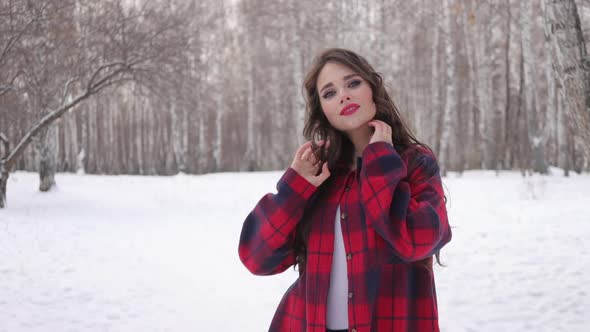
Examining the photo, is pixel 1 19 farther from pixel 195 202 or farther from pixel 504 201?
pixel 504 201

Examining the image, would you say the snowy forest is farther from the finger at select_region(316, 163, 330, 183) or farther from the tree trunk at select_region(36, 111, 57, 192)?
the finger at select_region(316, 163, 330, 183)

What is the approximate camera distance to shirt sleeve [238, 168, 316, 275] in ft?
4.73

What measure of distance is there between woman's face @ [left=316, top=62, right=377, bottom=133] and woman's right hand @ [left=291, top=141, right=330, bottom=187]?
0.36 ft

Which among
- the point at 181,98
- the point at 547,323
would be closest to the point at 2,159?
the point at 181,98

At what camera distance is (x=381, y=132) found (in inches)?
57.5

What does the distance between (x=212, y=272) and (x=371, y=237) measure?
4924mm

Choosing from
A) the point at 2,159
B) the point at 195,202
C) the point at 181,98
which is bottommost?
the point at 195,202

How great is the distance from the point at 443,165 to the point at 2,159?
12376 mm

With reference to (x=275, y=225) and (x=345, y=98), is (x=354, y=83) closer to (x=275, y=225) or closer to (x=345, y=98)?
(x=345, y=98)

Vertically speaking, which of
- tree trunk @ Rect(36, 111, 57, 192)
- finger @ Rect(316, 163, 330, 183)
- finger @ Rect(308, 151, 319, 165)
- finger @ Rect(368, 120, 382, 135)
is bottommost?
tree trunk @ Rect(36, 111, 57, 192)

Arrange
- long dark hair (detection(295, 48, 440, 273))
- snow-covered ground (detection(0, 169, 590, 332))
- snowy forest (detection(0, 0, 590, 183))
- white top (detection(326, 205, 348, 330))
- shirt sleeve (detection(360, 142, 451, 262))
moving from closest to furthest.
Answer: shirt sleeve (detection(360, 142, 451, 262)) < white top (detection(326, 205, 348, 330)) < long dark hair (detection(295, 48, 440, 273)) < snow-covered ground (detection(0, 169, 590, 332)) < snowy forest (detection(0, 0, 590, 183))

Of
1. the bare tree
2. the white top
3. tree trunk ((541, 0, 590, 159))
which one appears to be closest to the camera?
the white top

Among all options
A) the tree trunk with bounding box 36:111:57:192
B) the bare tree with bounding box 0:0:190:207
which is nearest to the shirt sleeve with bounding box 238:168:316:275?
the bare tree with bounding box 0:0:190:207

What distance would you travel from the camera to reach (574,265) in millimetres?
5051
